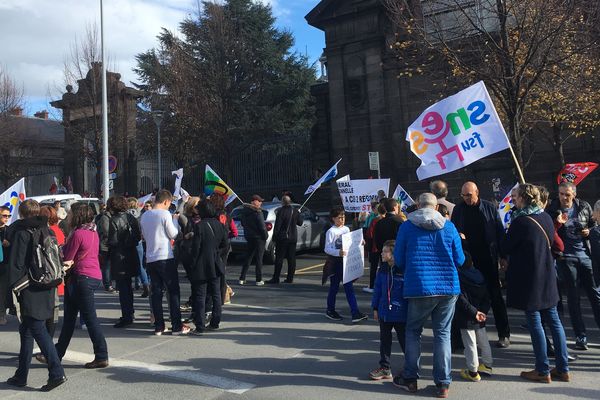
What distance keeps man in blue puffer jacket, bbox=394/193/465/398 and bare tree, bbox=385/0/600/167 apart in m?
7.41

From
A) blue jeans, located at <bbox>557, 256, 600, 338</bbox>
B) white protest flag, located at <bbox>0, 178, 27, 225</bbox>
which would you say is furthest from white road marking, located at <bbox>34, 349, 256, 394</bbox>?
white protest flag, located at <bbox>0, 178, 27, 225</bbox>

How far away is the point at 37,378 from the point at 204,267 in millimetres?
2253

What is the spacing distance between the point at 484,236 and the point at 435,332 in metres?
1.71

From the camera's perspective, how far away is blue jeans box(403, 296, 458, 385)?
4844 mm

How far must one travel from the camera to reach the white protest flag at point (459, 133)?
23.7 ft

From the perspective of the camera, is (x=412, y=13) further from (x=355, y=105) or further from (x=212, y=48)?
(x=212, y=48)

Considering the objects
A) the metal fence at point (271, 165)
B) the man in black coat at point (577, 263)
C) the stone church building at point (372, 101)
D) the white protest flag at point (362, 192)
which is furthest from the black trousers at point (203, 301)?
the metal fence at point (271, 165)

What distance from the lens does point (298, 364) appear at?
19.3ft

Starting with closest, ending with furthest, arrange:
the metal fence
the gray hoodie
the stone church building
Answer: the gray hoodie
the stone church building
the metal fence

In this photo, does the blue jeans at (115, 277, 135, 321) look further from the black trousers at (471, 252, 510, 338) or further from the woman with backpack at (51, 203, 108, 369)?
the black trousers at (471, 252, 510, 338)

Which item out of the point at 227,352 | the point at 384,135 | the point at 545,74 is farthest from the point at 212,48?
the point at 227,352

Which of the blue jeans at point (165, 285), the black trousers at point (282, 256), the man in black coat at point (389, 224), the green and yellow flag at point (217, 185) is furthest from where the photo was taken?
the green and yellow flag at point (217, 185)

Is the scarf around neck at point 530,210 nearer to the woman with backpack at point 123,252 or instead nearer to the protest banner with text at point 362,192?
the woman with backpack at point 123,252

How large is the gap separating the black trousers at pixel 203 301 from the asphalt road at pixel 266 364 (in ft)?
0.62
